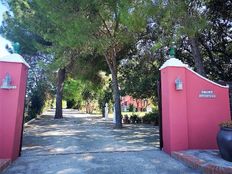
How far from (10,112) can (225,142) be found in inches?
189

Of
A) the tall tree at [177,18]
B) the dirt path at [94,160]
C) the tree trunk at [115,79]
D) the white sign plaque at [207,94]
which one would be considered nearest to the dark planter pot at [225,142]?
the dirt path at [94,160]

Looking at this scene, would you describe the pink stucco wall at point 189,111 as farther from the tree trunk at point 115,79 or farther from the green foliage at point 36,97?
the green foliage at point 36,97

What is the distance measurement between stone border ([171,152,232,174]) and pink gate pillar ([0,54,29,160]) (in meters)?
3.90

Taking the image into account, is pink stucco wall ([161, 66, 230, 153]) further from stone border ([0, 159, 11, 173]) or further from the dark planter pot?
stone border ([0, 159, 11, 173])

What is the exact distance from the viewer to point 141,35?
1302cm

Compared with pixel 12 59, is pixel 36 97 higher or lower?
higher

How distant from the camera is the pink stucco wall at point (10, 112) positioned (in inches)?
236

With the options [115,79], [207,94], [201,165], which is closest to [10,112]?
[201,165]

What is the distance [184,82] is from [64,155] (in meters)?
3.65

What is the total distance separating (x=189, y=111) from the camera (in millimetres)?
6902

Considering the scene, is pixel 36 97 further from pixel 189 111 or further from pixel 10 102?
pixel 189 111

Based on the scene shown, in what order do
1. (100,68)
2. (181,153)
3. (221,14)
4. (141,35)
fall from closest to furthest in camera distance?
(181,153)
(221,14)
(141,35)
(100,68)

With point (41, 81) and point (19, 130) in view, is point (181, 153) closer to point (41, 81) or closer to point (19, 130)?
point (19, 130)

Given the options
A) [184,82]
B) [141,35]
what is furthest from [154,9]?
[141,35]
